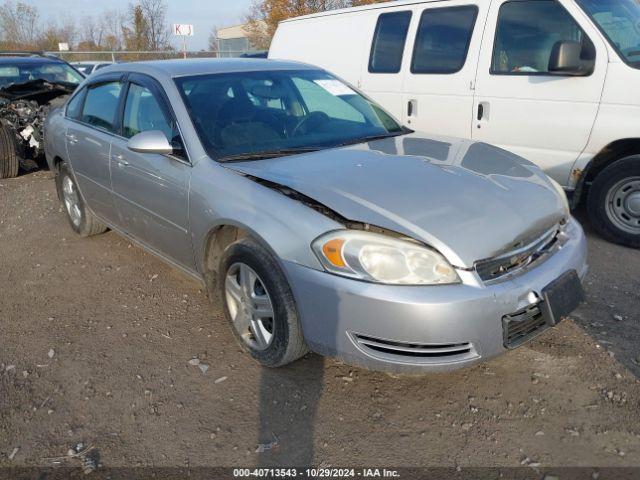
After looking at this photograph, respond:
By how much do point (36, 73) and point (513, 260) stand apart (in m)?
8.63

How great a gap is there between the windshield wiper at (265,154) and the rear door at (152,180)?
0.86 ft

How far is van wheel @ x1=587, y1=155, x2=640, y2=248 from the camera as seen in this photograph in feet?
14.4

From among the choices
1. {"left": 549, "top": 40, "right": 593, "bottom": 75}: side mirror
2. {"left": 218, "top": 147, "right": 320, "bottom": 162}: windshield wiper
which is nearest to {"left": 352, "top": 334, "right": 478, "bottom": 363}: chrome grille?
{"left": 218, "top": 147, "right": 320, "bottom": 162}: windshield wiper

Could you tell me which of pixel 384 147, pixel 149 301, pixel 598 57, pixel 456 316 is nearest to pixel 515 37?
pixel 598 57

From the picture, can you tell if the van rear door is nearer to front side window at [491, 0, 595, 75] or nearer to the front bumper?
front side window at [491, 0, 595, 75]

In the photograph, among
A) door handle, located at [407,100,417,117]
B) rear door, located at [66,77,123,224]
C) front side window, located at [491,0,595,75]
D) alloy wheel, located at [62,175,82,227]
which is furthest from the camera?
door handle, located at [407,100,417,117]

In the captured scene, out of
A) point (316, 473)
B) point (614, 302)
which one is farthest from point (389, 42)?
point (316, 473)

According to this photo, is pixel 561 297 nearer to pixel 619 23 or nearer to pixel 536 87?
pixel 536 87

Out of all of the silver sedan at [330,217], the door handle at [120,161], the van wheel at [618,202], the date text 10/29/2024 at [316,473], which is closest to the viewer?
the date text 10/29/2024 at [316,473]

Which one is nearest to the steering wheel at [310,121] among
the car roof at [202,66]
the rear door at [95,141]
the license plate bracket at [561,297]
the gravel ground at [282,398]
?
the car roof at [202,66]

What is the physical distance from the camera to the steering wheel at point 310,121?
11.4 ft

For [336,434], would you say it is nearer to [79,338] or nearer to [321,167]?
[321,167]

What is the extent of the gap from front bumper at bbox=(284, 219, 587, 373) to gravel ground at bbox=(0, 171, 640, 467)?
13.5 inches

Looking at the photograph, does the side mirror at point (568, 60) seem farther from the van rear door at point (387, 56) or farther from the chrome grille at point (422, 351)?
the chrome grille at point (422, 351)
